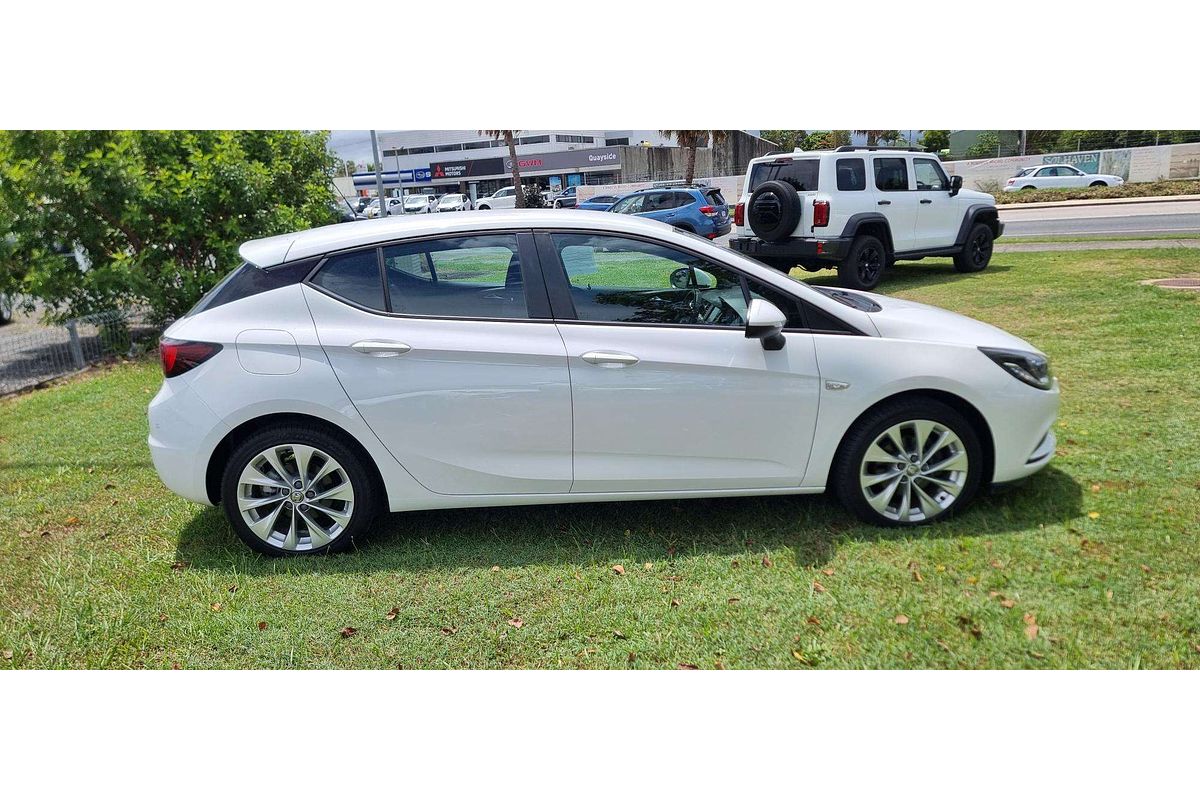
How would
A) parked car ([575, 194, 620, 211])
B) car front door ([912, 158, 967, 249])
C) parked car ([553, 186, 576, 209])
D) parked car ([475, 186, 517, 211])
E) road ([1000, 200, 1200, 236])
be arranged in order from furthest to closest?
parked car ([553, 186, 576, 209]), parked car ([475, 186, 517, 211]), parked car ([575, 194, 620, 211]), road ([1000, 200, 1200, 236]), car front door ([912, 158, 967, 249])

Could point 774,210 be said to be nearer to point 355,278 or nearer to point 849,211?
point 849,211

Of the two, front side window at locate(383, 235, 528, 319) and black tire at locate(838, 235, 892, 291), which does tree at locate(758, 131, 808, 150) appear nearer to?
black tire at locate(838, 235, 892, 291)

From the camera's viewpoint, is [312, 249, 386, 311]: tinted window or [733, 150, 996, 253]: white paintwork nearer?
[312, 249, 386, 311]: tinted window

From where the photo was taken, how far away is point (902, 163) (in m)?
12.7

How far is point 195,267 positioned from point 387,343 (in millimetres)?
8077

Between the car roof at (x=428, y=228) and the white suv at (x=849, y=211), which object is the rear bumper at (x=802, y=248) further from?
the car roof at (x=428, y=228)

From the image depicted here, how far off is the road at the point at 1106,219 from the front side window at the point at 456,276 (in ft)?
55.9

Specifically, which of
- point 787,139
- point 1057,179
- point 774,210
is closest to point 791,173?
point 774,210

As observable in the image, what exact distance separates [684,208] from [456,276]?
Answer: 17271mm

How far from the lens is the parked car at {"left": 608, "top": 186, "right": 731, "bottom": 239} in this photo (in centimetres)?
2052

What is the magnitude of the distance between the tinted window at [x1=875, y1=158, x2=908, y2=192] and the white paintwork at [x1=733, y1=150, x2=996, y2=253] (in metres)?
0.06

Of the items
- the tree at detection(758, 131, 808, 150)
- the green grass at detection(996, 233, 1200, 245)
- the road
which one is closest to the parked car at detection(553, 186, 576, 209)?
the tree at detection(758, 131, 808, 150)

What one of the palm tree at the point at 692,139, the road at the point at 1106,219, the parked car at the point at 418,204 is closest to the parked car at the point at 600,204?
the parked car at the point at 418,204

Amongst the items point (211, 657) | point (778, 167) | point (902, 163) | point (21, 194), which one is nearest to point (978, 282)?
point (902, 163)
